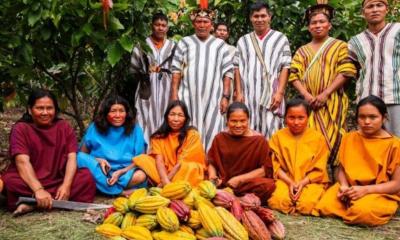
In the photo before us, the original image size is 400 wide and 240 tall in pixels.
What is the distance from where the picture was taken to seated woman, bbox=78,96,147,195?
4.44m

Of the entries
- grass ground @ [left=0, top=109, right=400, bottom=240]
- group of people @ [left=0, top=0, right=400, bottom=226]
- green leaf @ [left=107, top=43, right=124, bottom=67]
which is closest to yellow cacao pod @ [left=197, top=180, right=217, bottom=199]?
grass ground @ [left=0, top=109, right=400, bottom=240]

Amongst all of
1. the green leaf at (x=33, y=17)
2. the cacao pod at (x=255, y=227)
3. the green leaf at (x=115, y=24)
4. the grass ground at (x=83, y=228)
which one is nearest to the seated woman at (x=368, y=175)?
the grass ground at (x=83, y=228)

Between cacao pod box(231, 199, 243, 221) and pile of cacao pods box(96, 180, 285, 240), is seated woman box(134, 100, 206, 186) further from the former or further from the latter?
cacao pod box(231, 199, 243, 221)

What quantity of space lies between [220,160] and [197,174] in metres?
0.24

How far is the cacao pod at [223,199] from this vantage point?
3322 mm

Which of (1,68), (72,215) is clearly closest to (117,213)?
(72,215)

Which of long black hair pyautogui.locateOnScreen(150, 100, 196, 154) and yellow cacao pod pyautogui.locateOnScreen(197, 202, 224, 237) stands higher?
long black hair pyautogui.locateOnScreen(150, 100, 196, 154)

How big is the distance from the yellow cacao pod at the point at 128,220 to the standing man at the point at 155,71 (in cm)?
210

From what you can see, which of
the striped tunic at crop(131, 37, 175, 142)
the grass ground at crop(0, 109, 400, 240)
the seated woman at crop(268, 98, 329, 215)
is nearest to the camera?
the grass ground at crop(0, 109, 400, 240)

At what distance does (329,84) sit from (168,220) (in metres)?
2.18

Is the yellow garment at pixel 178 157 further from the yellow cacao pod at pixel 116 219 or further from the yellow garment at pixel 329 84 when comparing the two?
the yellow cacao pod at pixel 116 219

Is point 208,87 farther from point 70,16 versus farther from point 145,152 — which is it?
point 70,16

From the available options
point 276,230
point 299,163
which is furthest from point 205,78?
point 276,230

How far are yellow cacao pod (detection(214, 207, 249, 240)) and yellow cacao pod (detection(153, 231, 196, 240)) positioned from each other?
0.68 feet
